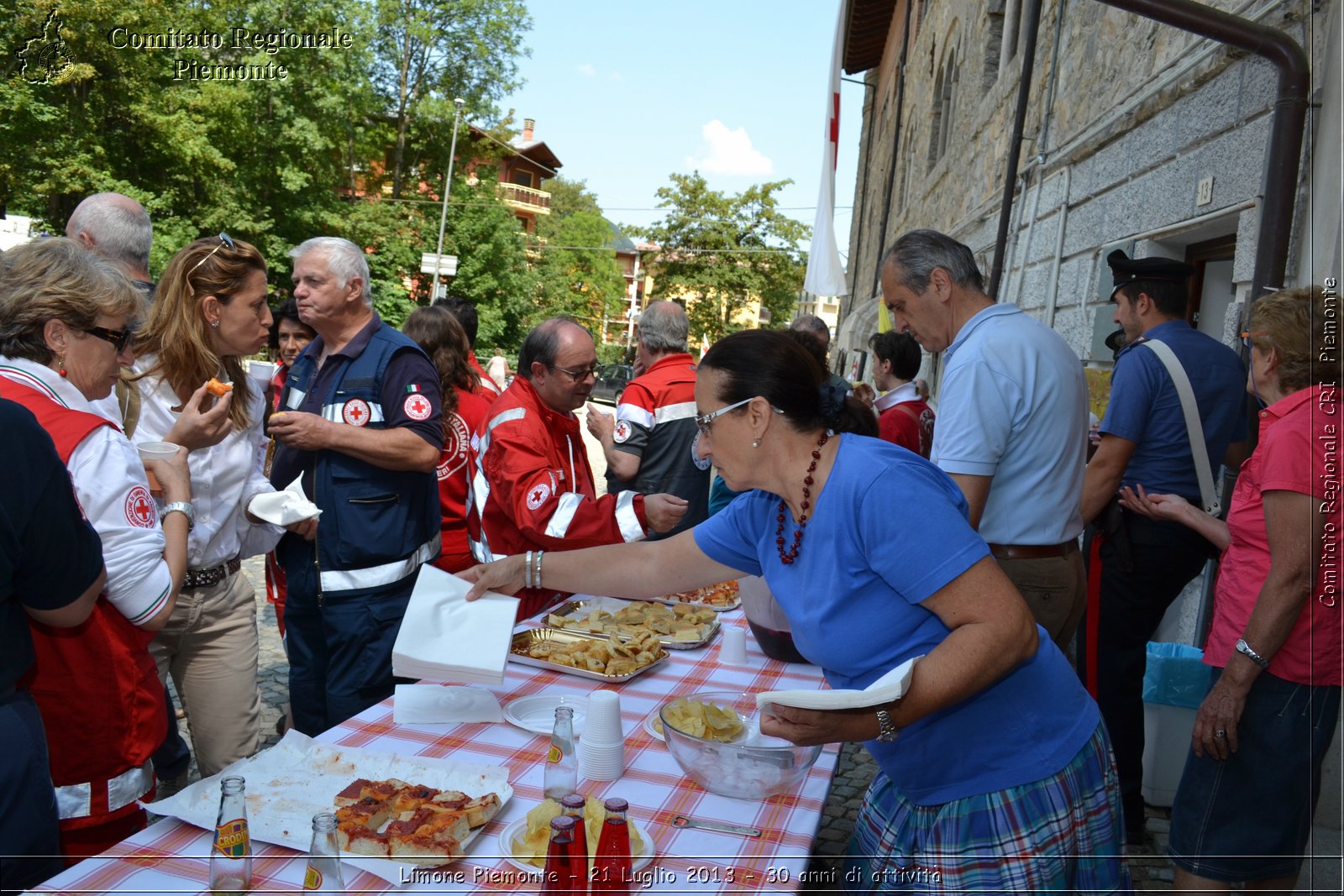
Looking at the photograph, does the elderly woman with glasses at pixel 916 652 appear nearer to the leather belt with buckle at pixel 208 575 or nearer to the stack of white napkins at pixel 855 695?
the stack of white napkins at pixel 855 695

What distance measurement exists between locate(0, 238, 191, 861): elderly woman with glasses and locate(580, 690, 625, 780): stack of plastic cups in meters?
1.04

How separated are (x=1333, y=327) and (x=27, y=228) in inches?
431

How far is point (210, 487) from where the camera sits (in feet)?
9.82

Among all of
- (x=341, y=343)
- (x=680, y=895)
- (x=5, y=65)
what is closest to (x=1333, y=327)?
(x=680, y=895)

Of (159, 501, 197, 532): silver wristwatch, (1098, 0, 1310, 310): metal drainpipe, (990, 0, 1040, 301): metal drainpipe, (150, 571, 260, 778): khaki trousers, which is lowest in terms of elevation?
(150, 571, 260, 778): khaki trousers

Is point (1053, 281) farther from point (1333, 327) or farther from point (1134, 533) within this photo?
point (1333, 327)

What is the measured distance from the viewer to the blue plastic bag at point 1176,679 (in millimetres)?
3814

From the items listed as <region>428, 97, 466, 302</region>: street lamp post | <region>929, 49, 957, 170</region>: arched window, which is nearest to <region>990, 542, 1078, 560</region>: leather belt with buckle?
<region>929, 49, 957, 170</region>: arched window

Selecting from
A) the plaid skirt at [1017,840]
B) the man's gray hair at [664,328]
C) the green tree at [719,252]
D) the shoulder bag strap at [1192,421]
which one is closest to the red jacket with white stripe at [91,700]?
the plaid skirt at [1017,840]

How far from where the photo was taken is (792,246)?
128 feet

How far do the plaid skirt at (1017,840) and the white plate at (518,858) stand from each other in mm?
543

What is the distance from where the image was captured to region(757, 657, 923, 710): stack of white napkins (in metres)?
1.62

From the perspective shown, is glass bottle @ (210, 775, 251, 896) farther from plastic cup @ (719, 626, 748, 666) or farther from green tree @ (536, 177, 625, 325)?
green tree @ (536, 177, 625, 325)

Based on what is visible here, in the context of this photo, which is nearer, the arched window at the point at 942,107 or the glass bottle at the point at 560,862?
the glass bottle at the point at 560,862
